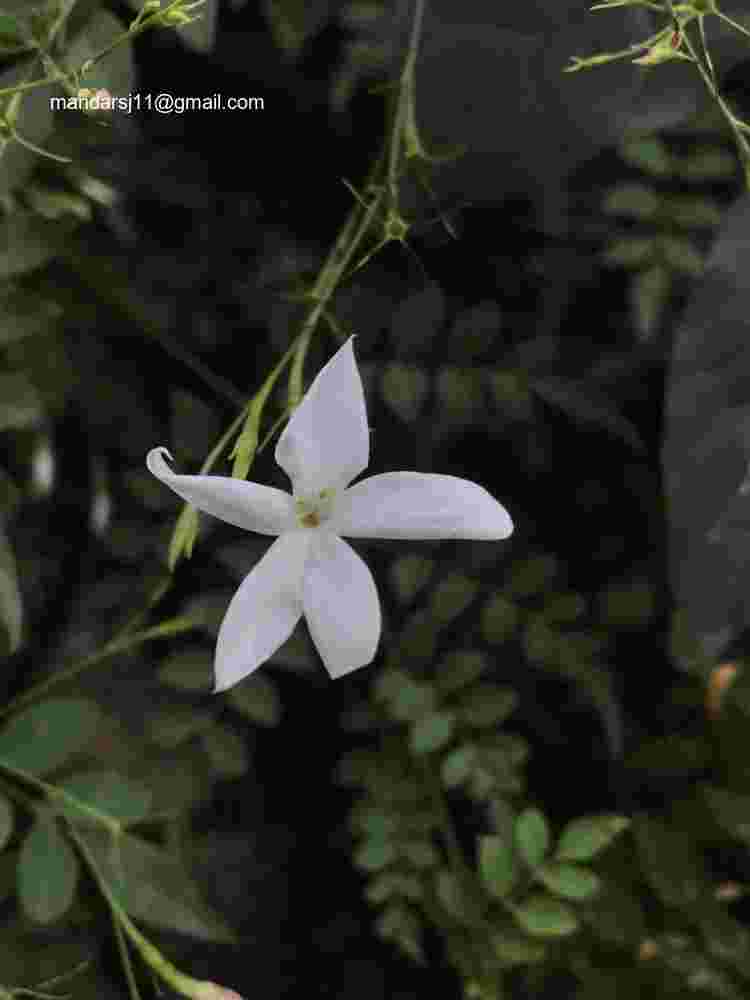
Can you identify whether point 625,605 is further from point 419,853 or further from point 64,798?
point 64,798

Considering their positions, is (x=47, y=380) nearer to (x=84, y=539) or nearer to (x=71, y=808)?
(x=84, y=539)

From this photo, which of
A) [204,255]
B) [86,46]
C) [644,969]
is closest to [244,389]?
[204,255]

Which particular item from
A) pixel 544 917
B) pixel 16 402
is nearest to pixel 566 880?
pixel 544 917

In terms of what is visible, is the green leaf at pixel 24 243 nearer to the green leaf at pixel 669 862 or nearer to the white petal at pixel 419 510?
the white petal at pixel 419 510

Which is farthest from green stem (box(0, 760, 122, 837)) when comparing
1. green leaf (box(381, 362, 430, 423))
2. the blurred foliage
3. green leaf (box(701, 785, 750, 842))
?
green leaf (box(701, 785, 750, 842))

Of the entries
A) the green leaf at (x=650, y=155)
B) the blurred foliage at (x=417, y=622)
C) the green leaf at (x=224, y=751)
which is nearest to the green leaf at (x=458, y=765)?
the blurred foliage at (x=417, y=622)

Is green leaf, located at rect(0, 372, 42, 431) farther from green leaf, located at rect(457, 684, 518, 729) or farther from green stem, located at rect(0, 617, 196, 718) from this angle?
green leaf, located at rect(457, 684, 518, 729)
